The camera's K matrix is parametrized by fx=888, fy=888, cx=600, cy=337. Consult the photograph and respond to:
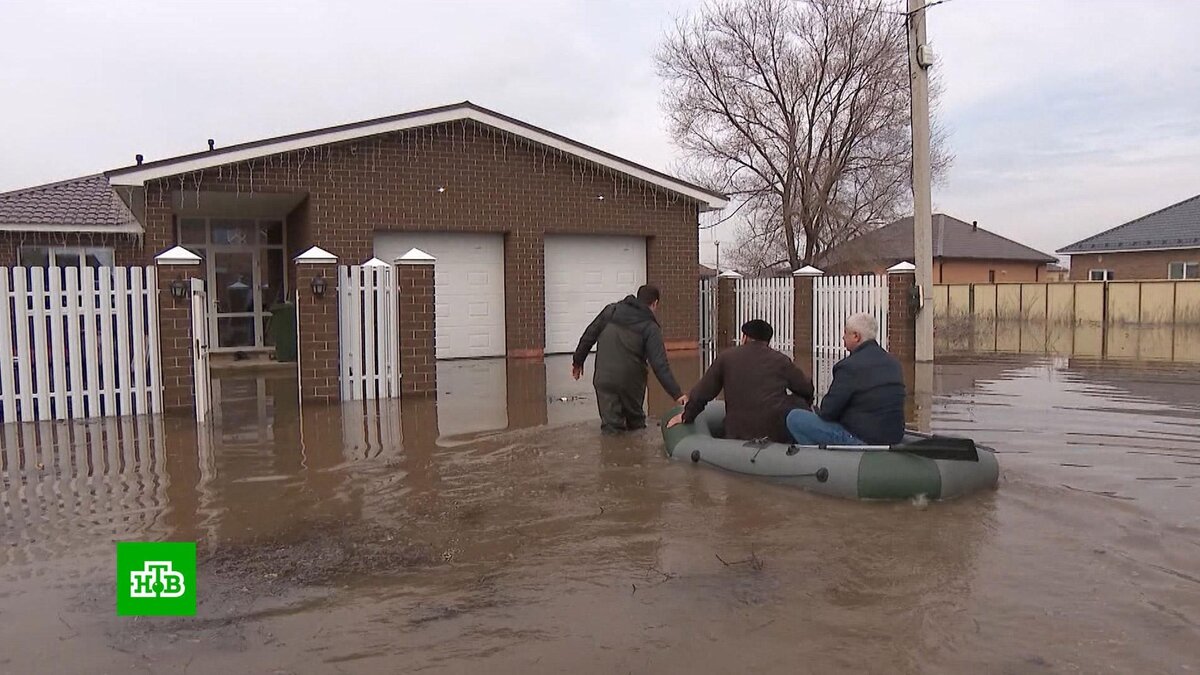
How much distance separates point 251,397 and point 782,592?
938 cm

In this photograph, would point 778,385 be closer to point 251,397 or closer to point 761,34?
point 251,397

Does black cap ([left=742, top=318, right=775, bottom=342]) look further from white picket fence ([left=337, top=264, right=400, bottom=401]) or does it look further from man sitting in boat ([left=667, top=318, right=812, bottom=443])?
white picket fence ([left=337, top=264, right=400, bottom=401])

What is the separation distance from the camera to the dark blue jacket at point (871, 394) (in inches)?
246

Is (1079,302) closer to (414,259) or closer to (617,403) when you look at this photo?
(414,259)

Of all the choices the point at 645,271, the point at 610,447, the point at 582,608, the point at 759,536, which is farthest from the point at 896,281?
the point at 582,608

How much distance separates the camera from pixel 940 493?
19.4ft

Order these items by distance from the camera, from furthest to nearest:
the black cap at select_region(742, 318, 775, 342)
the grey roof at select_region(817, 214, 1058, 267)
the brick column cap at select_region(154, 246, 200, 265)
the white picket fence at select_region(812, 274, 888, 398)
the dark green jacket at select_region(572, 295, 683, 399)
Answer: the grey roof at select_region(817, 214, 1058, 267), the white picket fence at select_region(812, 274, 888, 398), the brick column cap at select_region(154, 246, 200, 265), the dark green jacket at select_region(572, 295, 683, 399), the black cap at select_region(742, 318, 775, 342)

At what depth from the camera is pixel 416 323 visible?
11508mm

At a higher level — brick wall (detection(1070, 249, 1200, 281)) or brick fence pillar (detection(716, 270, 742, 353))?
brick wall (detection(1070, 249, 1200, 281))

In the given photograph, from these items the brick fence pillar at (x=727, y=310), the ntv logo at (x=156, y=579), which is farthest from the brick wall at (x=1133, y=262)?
the ntv logo at (x=156, y=579)

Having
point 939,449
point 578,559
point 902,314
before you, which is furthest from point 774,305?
point 578,559

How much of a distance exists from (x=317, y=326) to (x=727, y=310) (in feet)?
34.5

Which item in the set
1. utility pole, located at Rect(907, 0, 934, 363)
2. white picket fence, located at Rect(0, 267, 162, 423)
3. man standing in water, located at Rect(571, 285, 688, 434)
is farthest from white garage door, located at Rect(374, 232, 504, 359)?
man standing in water, located at Rect(571, 285, 688, 434)

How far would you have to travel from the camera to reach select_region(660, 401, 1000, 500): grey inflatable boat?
590 cm
